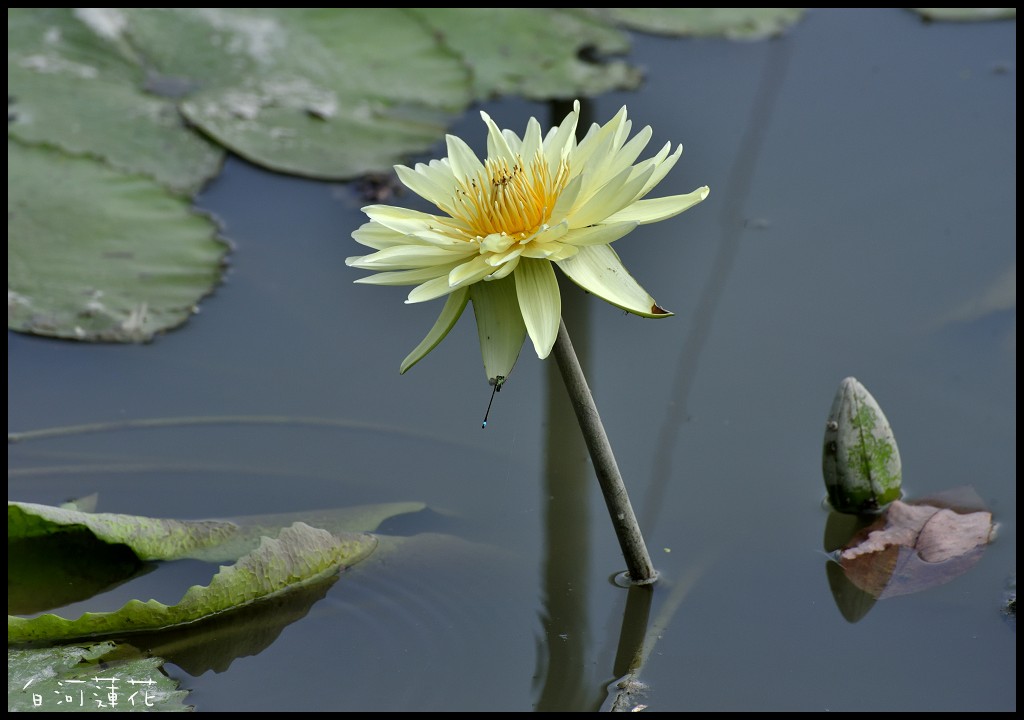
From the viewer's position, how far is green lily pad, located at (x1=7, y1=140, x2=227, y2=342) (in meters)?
2.77

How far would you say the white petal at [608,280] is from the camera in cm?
150

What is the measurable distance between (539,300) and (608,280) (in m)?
0.12

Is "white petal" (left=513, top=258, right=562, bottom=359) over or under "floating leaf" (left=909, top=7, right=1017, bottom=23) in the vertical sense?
under

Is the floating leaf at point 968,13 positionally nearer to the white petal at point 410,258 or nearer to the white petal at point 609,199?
the white petal at point 609,199

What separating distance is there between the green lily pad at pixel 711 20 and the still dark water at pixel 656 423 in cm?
55

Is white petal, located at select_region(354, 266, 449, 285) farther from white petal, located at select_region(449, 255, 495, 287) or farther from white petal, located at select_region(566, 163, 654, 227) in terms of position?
white petal, located at select_region(566, 163, 654, 227)

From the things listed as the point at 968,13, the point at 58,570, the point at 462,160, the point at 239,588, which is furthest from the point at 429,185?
the point at 968,13

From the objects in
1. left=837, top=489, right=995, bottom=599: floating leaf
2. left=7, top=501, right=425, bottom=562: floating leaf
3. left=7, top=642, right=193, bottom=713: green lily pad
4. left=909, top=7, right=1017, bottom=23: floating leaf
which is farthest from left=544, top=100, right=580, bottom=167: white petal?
left=909, top=7, right=1017, bottom=23: floating leaf

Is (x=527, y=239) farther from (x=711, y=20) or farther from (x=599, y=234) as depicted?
(x=711, y=20)

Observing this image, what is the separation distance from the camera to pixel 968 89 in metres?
3.57

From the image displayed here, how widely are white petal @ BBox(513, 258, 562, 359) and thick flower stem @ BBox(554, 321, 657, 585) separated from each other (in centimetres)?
6

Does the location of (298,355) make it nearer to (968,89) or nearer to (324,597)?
(324,597)

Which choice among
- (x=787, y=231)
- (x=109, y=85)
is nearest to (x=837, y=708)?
(x=787, y=231)

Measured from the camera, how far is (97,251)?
9.68 ft
